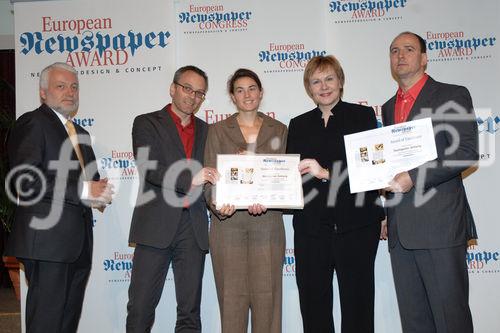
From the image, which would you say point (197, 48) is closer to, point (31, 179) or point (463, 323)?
point (31, 179)

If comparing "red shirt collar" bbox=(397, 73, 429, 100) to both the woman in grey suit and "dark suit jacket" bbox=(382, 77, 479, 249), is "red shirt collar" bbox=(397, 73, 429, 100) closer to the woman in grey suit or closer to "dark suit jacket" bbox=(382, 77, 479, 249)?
"dark suit jacket" bbox=(382, 77, 479, 249)

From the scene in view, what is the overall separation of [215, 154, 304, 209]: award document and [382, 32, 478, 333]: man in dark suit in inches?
24.5

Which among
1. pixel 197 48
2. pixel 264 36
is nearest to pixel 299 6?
pixel 264 36

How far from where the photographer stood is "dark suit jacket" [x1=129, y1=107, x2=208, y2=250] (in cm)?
316

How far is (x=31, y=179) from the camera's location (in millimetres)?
2693

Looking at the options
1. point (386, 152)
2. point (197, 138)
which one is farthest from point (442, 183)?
point (197, 138)

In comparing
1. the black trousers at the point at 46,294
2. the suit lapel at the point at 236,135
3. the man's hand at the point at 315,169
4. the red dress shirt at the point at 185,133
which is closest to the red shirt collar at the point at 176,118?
the red dress shirt at the point at 185,133

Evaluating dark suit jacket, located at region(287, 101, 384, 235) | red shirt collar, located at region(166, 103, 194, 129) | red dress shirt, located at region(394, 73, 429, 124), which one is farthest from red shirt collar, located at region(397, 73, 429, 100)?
red shirt collar, located at region(166, 103, 194, 129)

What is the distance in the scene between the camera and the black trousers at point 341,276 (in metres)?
2.71

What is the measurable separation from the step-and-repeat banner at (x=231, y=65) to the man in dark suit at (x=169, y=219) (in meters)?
0.75

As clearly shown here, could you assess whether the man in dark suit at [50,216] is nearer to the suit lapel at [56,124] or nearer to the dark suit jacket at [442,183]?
the suit lapel at [56,124]

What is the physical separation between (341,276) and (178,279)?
119 centimetres

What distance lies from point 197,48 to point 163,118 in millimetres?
1034

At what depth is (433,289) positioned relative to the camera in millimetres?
2650
